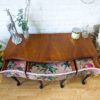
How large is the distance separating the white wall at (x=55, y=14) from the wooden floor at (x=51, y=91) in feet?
1.90

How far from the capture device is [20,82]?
1.99 m

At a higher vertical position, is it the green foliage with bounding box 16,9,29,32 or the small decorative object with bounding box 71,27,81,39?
the green foliage with bounding box 16,9,29,32

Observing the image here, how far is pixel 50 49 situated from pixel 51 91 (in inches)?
19.0

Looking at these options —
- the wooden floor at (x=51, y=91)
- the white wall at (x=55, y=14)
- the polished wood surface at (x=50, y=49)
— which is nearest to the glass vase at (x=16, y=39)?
the polished wood surface at (x=50, y=49)

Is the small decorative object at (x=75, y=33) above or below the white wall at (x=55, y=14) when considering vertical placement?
below

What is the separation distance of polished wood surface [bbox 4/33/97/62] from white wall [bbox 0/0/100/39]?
0.11 metres

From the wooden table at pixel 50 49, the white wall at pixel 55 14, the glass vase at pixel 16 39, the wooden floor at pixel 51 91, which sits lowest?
the wooden floor at pixel 51 91

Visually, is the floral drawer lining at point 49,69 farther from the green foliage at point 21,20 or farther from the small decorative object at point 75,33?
the green foliage at point 21,20

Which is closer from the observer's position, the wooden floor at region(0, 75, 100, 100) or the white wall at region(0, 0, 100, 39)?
the white wall at region(0, 0, 100, 39)

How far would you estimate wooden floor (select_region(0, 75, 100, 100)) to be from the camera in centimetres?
187

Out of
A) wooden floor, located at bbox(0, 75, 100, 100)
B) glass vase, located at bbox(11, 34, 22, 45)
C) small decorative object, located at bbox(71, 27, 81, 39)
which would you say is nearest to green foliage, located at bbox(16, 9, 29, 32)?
glass vase, located at bbox(11, 34, 22, 45)

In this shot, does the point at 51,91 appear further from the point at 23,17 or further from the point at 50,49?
the point at 23,17

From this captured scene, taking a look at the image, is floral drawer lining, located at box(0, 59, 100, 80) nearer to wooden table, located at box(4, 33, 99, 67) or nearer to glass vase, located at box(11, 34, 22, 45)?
wooden table, located at box(4, 33, 99, 67)

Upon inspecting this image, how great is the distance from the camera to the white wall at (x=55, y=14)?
170cm
